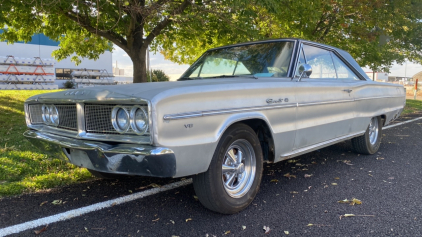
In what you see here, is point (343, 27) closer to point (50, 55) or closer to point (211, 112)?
point (211, 112)

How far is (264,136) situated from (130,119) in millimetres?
1418

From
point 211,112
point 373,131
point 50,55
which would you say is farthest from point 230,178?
point 50,55

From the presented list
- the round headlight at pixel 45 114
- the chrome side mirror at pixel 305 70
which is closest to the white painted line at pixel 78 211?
the round headlight at pixel 45 114

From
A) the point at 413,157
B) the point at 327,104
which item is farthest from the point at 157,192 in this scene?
the point at 413,157

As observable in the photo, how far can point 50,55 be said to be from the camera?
96.5 feet

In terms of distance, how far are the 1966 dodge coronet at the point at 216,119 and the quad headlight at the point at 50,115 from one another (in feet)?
0.03

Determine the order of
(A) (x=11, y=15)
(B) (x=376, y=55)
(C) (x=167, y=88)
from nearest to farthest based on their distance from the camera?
(C) (x=167, y=88)
(A) (x=11, y=15)
(B) (x=376, y=55)

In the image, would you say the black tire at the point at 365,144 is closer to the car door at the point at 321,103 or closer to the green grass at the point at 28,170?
the car door at the point at 321,103

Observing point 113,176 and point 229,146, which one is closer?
point 229,146

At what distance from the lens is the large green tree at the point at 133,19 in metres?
6.81

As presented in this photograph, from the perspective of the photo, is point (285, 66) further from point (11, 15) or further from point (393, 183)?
point (11, 15)

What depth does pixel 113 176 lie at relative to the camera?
394 centimetres

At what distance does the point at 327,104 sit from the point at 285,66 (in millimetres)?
734

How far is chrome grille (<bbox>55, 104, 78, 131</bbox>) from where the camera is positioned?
9.89 feet
